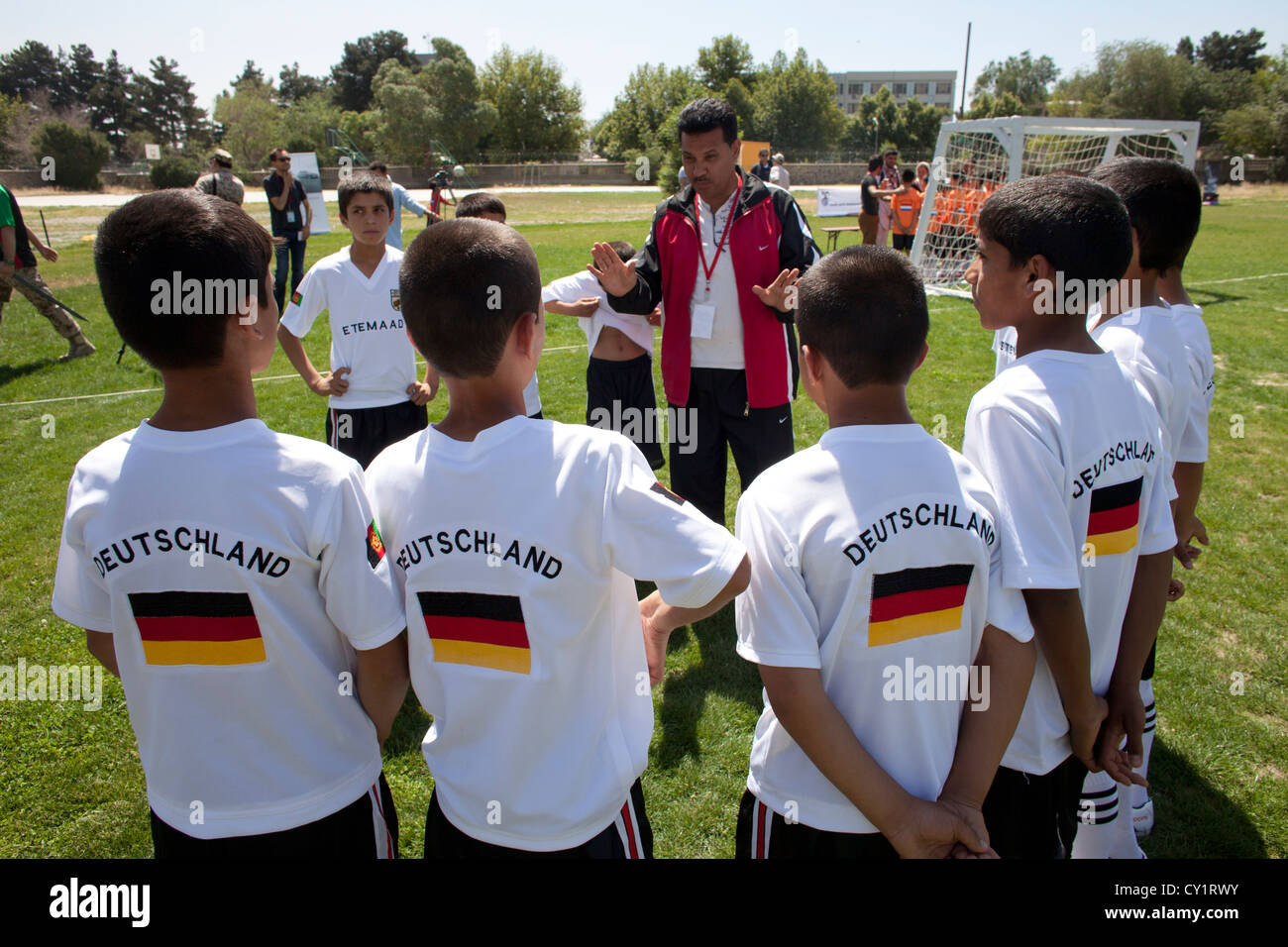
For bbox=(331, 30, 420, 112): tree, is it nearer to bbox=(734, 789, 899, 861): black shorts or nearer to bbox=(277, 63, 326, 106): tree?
bbox=(277, 63, 326, 106): tree

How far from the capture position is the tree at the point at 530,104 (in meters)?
62.1

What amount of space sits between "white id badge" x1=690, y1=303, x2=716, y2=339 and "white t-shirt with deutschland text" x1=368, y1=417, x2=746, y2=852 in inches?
102

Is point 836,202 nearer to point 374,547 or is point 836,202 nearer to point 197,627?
point 374,547

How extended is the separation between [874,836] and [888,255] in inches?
48.9

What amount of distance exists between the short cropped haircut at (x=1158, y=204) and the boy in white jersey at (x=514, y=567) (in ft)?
6.15

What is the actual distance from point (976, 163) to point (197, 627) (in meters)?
16.9

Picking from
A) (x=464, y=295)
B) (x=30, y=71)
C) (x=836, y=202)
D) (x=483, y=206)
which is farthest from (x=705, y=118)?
(x=30, y=71)

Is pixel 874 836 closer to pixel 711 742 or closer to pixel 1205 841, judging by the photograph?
pixel 711 742

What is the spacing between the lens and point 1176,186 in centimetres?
239

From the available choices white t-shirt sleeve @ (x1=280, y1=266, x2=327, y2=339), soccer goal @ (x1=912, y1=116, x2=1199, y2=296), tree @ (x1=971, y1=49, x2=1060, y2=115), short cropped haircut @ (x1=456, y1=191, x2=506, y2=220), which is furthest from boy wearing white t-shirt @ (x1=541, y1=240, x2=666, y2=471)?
tree @ (x1=971, y1=49, x2=1060, y2=115)

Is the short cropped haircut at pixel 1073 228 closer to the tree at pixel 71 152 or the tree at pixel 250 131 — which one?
the tree at pixel 71 152

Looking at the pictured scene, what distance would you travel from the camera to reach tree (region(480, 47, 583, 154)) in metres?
62.1

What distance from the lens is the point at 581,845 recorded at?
1611 millimetres

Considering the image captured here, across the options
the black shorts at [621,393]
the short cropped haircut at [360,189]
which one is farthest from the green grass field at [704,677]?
the short cropped haircut at [360,189]
